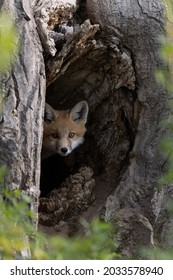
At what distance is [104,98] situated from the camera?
27.1 ft

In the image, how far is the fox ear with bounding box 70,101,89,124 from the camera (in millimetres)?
8664

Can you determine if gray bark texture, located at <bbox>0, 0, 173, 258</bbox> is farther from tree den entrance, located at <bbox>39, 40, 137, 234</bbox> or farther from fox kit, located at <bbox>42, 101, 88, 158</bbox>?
fox kit, located at <bbox>42, 101, 88, 158</bbox>

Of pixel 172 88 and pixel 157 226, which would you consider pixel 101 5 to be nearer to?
pixel 157 226

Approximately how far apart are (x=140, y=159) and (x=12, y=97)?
2094mm

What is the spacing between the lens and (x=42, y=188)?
364 inches

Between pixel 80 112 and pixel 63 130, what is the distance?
1.07 ft

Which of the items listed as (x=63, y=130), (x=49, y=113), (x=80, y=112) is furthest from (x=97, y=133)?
(x=49, y=113)

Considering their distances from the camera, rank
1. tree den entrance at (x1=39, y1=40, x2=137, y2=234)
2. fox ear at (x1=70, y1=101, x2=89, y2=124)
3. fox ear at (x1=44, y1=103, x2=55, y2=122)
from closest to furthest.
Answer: tree den entrance at (x1=39, y1=40, x2=137, y2=234)
fox ear at (x1=70, y1=101, x2=89, y2=124)
fox ear at (x1=44, y1=103, x2=55, y2=122)

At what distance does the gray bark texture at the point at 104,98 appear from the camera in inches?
235

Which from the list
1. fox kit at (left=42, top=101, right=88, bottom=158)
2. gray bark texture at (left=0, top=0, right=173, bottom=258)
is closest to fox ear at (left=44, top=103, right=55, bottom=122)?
fox kit at (left=42, top=101, right=88, bottom=158)

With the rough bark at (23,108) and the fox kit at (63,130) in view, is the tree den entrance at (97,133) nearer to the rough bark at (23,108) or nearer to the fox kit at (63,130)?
the fox kit at (63,130)

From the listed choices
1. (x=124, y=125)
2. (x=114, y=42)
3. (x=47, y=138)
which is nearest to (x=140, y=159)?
(x=124, y=125)

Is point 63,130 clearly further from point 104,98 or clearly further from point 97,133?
point 104,98

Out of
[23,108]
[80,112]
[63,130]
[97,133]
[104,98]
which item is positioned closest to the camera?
[23,108]
